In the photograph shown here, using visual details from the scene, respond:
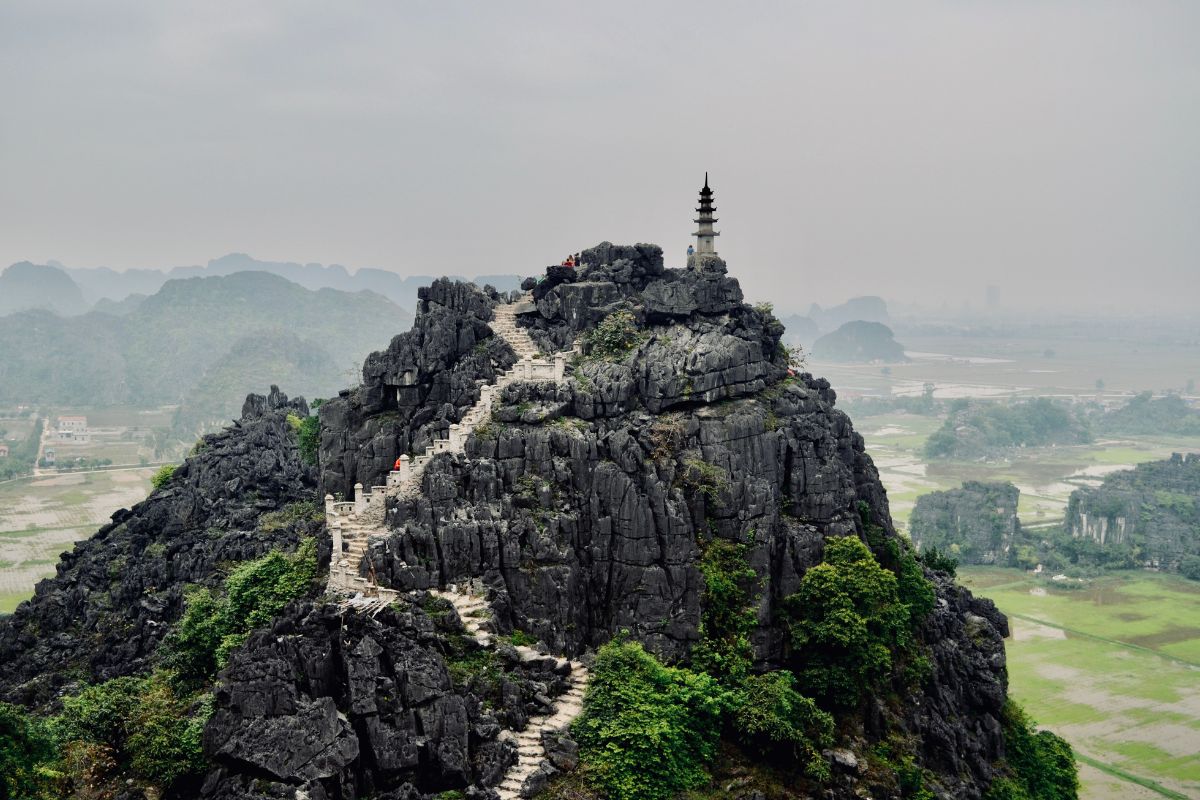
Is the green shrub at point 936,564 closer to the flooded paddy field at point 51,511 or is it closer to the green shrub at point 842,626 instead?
the green shrub at point 842,626

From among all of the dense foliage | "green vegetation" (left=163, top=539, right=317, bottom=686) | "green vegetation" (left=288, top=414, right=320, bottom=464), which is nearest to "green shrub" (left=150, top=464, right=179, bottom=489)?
"green vegetation" (left=288, top=414, right=320, bottom=464)

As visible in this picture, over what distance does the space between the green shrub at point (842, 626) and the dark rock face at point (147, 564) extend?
25.3 meters

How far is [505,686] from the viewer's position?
4244cm

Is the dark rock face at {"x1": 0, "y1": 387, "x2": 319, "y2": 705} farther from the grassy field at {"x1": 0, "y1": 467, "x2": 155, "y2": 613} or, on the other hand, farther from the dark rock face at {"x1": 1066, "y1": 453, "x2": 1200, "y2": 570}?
the dark rock face at {"x1": 1066, "y1": 453, "x2": 1200, "y2": 570}

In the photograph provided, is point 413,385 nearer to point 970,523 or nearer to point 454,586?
point 454,586

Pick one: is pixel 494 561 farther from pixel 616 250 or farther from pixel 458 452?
pixel 616 250

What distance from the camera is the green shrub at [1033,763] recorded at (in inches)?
2184

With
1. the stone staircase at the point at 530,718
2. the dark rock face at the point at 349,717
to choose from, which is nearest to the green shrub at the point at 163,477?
the stone staircase at the point at 530,718

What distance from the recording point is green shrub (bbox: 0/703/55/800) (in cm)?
3753

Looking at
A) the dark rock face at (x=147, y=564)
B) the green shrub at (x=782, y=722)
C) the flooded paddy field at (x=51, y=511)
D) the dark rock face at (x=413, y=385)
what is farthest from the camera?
the flooded paddy field at (x=51, y=511)

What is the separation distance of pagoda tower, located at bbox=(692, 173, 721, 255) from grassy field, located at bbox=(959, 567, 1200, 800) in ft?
85.0

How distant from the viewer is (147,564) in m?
65.0

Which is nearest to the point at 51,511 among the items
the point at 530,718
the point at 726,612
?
the point at 726,612

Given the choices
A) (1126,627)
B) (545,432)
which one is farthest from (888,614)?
(1126,627)
